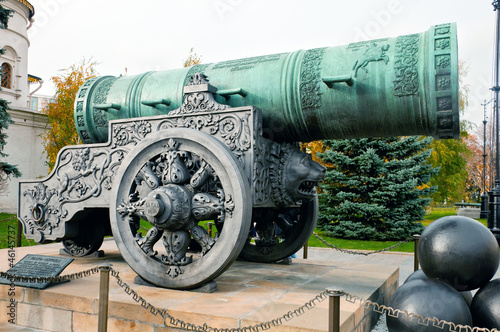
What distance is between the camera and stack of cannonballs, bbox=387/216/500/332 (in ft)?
10.7

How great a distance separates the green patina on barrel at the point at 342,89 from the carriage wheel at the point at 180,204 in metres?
0.73

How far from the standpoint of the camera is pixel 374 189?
13.2 m

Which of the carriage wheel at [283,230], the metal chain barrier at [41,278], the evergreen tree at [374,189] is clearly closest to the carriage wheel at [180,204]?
the metal chain barrier at [41,278]

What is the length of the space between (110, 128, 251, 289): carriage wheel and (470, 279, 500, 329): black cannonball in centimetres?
191

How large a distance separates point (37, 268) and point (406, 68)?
3987mm

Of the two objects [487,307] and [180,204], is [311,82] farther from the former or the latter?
[487,307]

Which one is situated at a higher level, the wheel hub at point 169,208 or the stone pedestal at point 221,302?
the wheel hub at point 169,208

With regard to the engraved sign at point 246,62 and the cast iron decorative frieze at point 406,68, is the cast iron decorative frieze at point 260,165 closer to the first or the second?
the engraved sign at point 246,62

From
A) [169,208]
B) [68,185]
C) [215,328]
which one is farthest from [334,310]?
[68,185]

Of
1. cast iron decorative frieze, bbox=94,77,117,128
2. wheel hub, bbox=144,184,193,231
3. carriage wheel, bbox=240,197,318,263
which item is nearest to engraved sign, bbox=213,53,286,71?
cast iron decorative frieze, bbox=94,77,117,128

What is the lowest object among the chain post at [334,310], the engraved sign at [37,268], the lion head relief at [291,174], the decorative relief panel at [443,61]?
the engraved sign at [37,268]

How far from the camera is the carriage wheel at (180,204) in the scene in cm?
385

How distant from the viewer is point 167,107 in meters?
4.88

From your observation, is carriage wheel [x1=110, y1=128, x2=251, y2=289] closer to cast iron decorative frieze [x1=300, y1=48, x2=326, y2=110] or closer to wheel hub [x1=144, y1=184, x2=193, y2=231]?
wheel hub [x1=144, y1=184, x2=193, y2=231]
